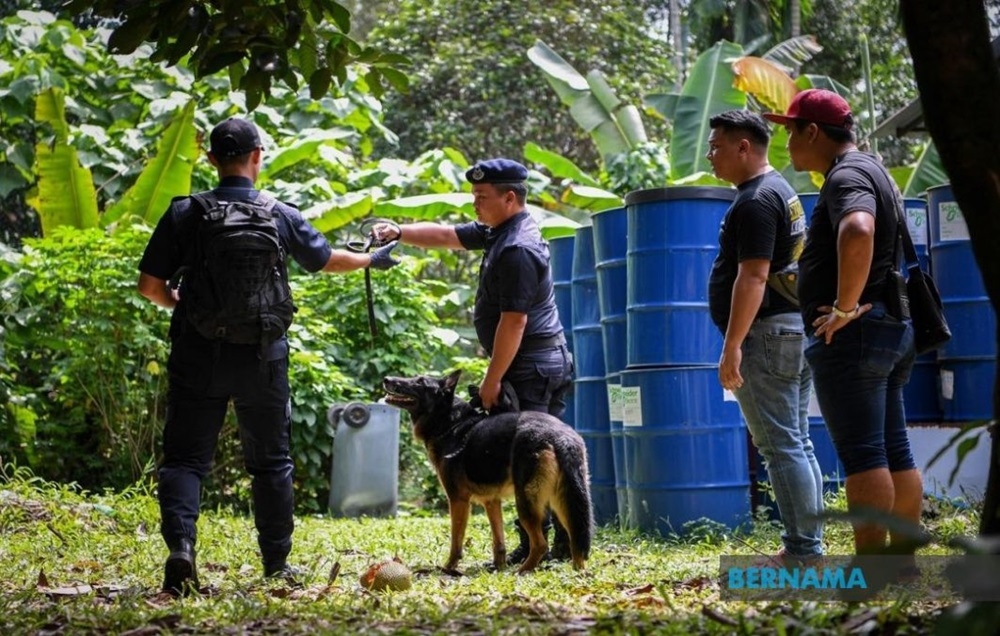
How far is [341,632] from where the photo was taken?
3.41 metres

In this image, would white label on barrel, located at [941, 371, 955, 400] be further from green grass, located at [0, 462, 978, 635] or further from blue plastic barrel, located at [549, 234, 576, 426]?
blue plastic barrel, located at [549, 234, 576, 426]

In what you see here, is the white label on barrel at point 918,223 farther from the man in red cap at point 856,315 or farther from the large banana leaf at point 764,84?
the large banana leaf at point 764,84

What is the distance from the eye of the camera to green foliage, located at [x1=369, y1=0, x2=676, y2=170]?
18516 mm

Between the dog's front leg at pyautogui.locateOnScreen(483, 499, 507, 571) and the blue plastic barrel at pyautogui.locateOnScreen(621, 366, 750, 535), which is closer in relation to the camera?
the dog's front leg at pyautogui.locateOnScreen(483, 499, 507, 571)

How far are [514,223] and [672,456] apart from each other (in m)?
1.89

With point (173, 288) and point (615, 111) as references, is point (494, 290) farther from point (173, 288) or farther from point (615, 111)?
point (615, 111)

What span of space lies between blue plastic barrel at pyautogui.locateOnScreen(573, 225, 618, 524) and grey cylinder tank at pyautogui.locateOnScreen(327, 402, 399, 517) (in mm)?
1958

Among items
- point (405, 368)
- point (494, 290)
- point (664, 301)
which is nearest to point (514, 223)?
point (494, 290)

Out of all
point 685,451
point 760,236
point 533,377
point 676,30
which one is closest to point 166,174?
point 685,451

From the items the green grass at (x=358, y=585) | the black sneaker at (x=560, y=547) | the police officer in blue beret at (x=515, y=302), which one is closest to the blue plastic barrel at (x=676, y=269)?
the green grass at (x=358, y=585)

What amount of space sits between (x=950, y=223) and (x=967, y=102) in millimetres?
5070

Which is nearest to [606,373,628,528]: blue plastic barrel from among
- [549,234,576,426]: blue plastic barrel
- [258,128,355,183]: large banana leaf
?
[549,234,576,426]: blue plastic barrel

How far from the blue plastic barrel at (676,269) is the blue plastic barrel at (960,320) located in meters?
1.38

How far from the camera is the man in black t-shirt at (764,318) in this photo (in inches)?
184
